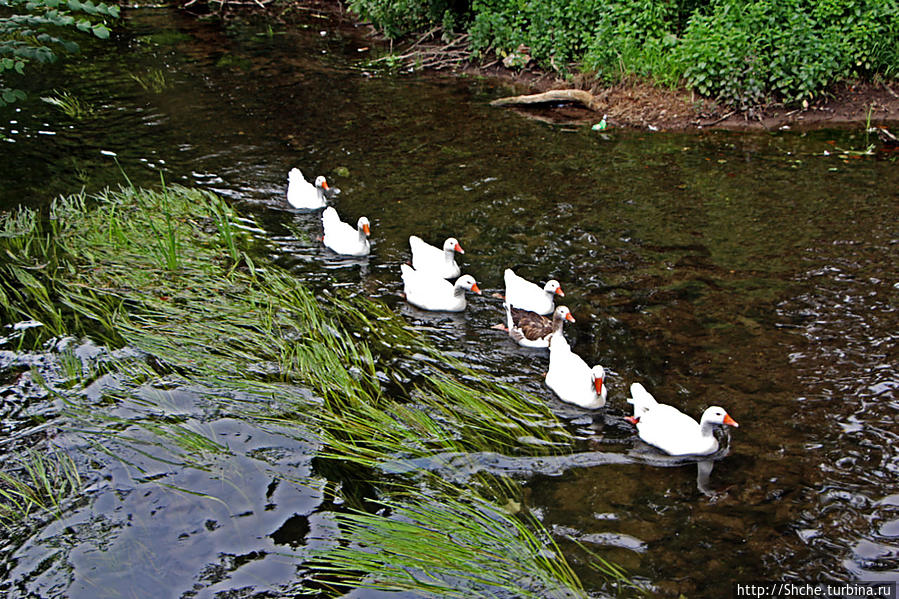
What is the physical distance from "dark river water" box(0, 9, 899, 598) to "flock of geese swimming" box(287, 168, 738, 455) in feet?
0.50

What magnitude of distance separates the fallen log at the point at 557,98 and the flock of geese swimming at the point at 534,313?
488 cm

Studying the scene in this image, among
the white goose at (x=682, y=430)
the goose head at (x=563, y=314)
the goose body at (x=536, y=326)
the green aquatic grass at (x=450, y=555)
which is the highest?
the goose head at (x=563, y=314)

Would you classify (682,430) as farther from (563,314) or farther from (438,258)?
(438,258)

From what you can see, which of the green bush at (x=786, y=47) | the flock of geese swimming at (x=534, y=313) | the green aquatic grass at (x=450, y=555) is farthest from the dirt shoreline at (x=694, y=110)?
the green aquatic grass at (x=450, y=555)

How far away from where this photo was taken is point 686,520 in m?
4.64

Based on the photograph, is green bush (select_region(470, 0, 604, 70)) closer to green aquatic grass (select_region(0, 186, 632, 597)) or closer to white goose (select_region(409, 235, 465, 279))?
white goose (select_region(409, 235, 465, 279))

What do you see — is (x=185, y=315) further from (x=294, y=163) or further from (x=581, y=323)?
(x=294, y=163)

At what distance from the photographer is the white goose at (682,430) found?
520 centimetres

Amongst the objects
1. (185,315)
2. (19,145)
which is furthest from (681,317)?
(19,145)

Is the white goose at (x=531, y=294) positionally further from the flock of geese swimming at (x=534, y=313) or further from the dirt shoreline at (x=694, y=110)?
the dirt shoreline at (x=694, y=110)

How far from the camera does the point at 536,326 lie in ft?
21.9

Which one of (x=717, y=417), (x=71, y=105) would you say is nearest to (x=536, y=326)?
(x=717, y=417)

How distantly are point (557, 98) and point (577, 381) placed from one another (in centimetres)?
849

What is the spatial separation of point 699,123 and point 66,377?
10030 millimetres
